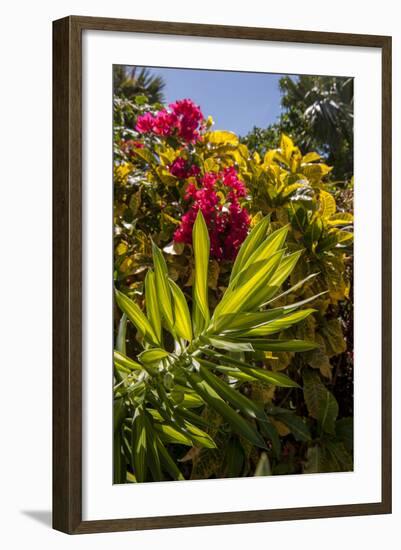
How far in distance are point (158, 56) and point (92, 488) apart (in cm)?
121

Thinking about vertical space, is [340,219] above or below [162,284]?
above

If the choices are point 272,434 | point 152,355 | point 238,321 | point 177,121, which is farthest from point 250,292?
point 177,121

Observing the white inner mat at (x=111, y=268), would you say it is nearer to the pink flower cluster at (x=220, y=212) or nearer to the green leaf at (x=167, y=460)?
the green leaf at (x=167, y=460)

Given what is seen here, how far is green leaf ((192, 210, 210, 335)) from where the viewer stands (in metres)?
3.30

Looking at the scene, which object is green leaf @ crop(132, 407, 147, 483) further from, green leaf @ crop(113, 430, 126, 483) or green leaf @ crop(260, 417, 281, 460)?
green leaf @ crop(260, 417, 281, 460)

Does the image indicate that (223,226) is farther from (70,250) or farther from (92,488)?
(92,488)

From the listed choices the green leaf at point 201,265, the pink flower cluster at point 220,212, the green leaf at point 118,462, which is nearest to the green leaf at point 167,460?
the green leaf at point 118,462

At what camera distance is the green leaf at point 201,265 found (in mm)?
3297

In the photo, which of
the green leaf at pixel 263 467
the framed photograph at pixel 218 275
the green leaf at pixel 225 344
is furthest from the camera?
the green leaf at pixel 263 467

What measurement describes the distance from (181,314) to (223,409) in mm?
299

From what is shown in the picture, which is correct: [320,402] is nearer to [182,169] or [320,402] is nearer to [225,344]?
[225,344]

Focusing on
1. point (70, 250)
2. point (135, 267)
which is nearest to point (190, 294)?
point (135, 267)

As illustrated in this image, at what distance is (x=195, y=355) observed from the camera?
10.9 ft

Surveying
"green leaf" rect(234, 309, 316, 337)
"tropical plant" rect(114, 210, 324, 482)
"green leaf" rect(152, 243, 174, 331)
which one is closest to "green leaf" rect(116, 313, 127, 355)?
"tropical plant" rect(114, 210, 324, 482)
